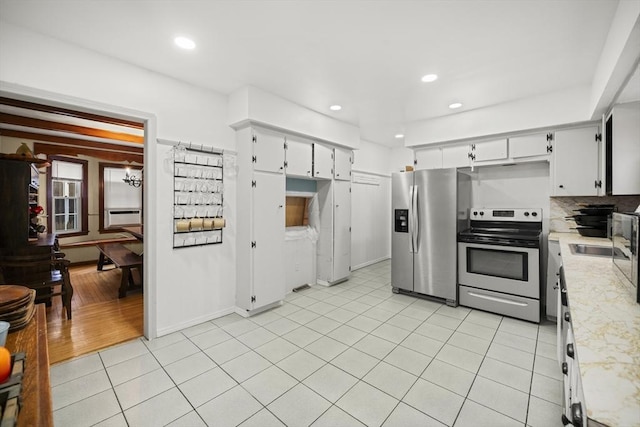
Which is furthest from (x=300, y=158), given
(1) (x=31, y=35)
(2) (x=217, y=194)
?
(1) (x=31, y=35)

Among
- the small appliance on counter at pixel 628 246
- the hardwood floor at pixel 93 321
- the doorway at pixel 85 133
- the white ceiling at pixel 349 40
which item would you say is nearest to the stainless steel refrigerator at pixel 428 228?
the white ceiling at pixel 349 40

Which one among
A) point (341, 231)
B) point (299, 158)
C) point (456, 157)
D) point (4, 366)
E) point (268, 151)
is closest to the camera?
point (4, 366)

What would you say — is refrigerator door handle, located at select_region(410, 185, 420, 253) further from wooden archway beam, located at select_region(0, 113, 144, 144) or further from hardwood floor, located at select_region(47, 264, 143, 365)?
wooden archway beam, located at select_region(0, 113, 144, 144)

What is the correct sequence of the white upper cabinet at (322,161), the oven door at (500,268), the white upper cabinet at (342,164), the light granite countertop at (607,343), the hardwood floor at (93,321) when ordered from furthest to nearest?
the white upper cabinet at (342,164), the white upper cabinet at (322,161), the oven door at (500,268), the hardwood floor at (93,321), the light granite countertop at (607,343)

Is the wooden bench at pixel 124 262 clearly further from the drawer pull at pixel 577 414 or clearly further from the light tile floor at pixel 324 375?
the drawer pull at pixel 577 414

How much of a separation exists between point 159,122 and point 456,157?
3.84 meters

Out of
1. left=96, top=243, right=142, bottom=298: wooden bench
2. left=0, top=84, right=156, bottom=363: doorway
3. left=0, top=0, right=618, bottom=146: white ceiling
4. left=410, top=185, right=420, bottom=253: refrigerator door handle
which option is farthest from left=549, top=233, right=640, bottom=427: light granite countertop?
left=96, top=243, right=142, bottom=298: wooden bench

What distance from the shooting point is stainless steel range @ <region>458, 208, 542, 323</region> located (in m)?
3.14

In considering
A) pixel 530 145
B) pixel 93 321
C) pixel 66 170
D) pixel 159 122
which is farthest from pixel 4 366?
pixel 66 170

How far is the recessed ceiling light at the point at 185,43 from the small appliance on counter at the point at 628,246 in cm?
307

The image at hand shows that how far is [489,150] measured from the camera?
3.79 m

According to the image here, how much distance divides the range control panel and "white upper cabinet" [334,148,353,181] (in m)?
1.99

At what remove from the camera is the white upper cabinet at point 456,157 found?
399 centimetres

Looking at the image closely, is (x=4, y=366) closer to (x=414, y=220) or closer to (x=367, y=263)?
(x=414, y=220)
